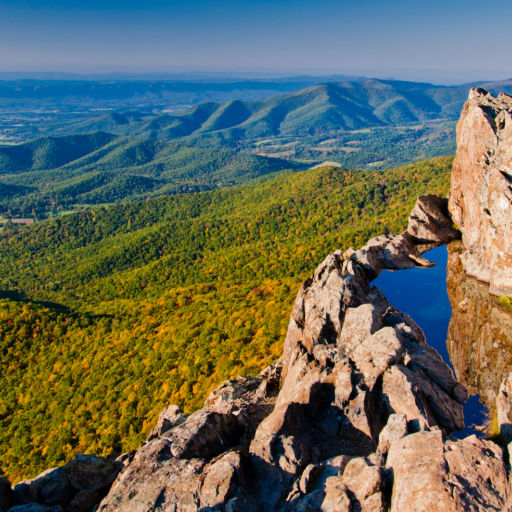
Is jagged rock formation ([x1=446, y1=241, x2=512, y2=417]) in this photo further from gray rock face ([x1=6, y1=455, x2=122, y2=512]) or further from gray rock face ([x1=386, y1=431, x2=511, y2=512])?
gray rock face ([x1=6, y1=455, x2=122, y2=512])

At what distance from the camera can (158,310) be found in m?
57.5

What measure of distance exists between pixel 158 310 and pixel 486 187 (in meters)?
44.8

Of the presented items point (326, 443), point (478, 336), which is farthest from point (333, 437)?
point (478, 336)

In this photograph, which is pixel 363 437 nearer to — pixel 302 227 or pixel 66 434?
pixel 66 434

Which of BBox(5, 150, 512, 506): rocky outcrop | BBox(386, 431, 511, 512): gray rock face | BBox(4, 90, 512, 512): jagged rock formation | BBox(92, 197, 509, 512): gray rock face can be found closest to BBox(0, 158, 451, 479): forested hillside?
BBox(4, 90, 512, 512): jagged rock formation

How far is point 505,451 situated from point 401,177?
96915 millimetres

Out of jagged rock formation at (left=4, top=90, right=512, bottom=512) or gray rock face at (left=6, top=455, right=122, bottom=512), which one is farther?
gray rock face at (left=6, top=455, right=122, bottom=512)

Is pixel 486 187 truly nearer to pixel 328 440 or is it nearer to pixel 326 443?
pixel 328 440

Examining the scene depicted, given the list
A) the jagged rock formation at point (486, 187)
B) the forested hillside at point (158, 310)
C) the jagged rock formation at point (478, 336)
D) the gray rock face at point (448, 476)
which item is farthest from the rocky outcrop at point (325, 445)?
the jagged rock formation at point (486, 187)

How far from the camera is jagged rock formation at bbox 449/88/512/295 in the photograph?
86.0 feet

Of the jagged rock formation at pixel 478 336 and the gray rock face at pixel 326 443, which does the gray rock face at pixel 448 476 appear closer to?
the gray rock face at pixel 326 443

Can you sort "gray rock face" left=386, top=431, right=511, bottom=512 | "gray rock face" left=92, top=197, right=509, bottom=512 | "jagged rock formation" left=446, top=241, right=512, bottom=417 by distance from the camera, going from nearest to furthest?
"gray rock face" left=386, top=431, right=511, bottom=512
"gray rock face" left=92, top=197, right=509, bottom=512
"jagged rock formation" left=446, top=241, right=512, bottom=417

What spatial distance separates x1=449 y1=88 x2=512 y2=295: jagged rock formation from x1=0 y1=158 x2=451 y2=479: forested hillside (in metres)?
16.6

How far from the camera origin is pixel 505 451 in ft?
38.7
